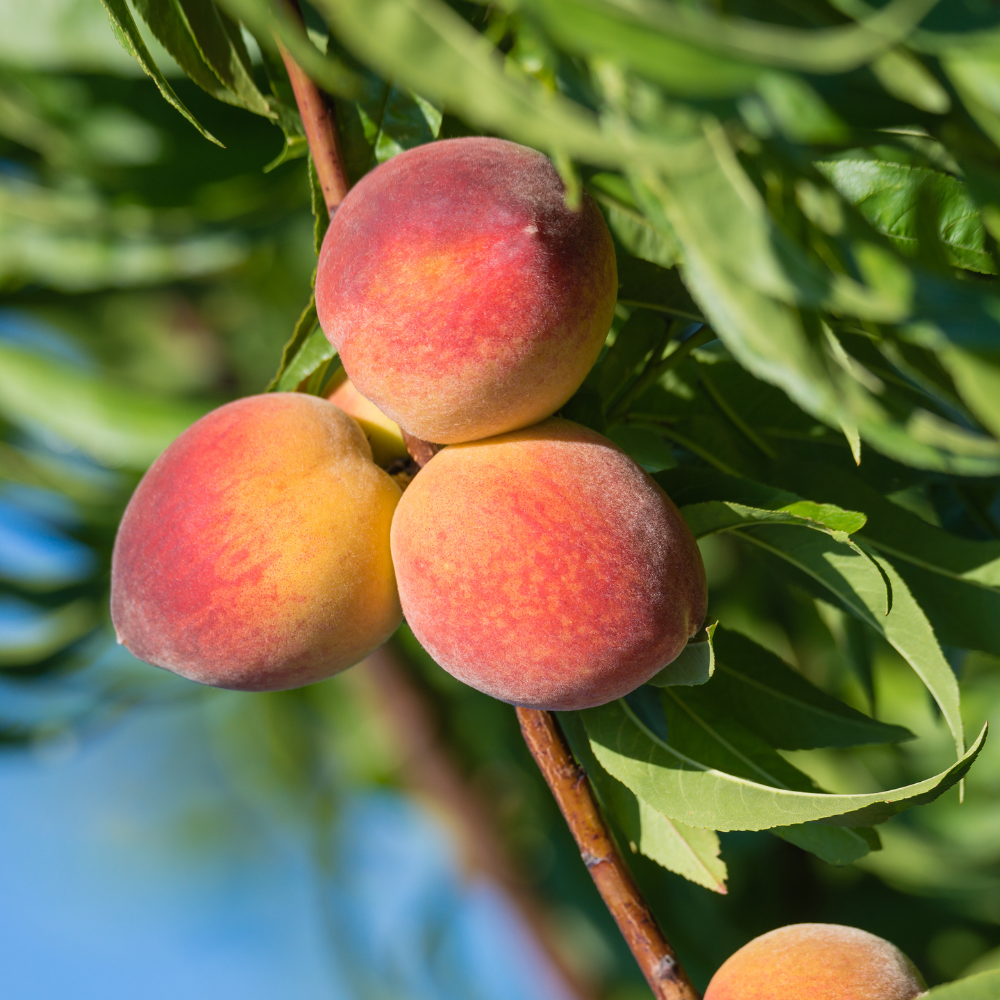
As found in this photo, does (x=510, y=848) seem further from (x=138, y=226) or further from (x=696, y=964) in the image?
(x=138, y=226)

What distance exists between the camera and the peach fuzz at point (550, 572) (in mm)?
648

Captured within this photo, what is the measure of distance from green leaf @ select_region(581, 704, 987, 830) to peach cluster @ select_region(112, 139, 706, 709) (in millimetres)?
103

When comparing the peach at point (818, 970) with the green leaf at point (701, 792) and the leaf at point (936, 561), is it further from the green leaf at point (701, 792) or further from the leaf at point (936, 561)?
the leaf at point (936, 561)

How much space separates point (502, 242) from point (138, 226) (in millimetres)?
1107

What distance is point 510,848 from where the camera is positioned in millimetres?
2219

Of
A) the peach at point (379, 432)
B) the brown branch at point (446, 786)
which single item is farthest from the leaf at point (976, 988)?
the brown branch at point (446, 786)

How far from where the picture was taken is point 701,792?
75cm

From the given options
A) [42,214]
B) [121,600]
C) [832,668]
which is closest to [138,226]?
[42,214]

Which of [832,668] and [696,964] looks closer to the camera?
[696,964]

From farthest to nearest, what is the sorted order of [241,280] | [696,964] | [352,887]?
[352,887]
[241,280]
[696,964]

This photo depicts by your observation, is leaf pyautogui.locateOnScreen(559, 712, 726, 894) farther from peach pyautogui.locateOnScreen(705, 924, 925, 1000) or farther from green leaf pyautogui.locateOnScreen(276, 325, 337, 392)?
green leaf pyautogui.locateOnScreen(276, 325, 337, 392)

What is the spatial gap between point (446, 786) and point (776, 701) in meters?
1.46

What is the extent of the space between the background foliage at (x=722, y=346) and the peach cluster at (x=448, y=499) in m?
0.07

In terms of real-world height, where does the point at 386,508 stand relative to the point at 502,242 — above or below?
below
